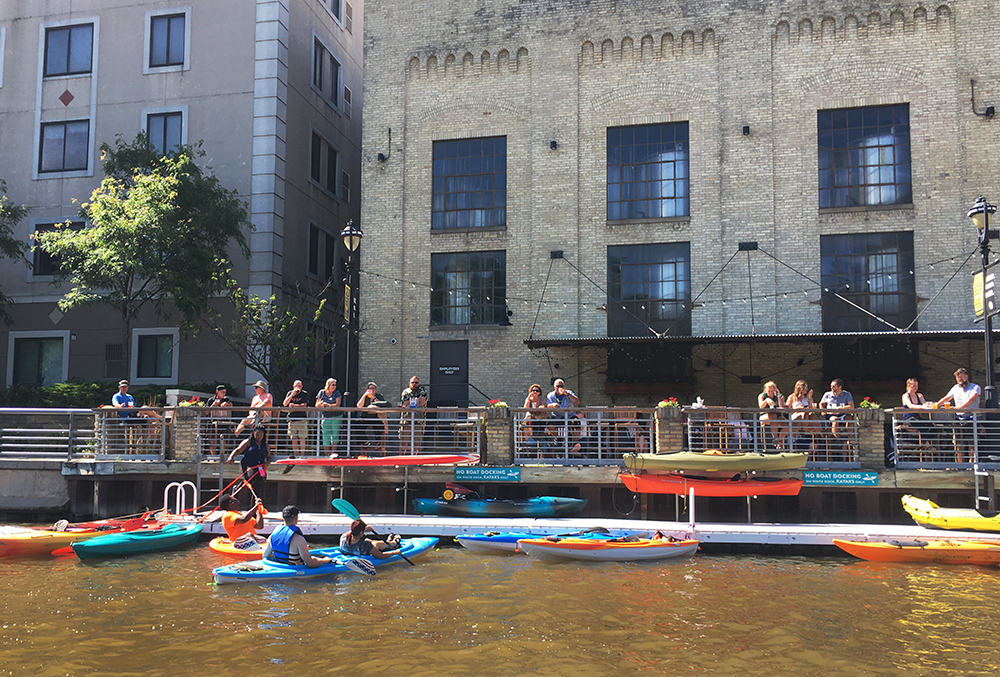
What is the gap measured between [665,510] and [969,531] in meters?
5.39

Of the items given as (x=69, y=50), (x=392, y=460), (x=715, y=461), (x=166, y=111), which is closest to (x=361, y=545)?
(x=392, y=460)

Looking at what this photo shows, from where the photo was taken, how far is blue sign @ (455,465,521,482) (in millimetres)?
18000

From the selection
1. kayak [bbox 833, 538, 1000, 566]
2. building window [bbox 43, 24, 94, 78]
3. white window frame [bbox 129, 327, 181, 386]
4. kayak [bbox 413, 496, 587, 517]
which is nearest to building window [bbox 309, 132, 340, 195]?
white window frame [bbox 129, 327, 181, 386]

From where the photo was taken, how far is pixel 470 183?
27.2 meters

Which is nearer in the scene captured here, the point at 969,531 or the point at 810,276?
the point at 969,531

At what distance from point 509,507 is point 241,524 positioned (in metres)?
5.13

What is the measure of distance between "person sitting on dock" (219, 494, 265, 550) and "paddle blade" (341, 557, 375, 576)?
2.45 metres

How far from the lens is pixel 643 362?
24578 millimetres

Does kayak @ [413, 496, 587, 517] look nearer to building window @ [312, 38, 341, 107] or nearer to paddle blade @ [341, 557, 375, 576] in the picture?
paddle blade @ [341, 557, 375, 576]

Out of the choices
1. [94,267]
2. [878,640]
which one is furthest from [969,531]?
[94,267]

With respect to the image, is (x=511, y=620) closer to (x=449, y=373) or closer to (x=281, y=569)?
(x=281, y=569)

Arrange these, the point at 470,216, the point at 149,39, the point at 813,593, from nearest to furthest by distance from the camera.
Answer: the point at 813,593 → the point at 470,216 → the point at 149,39

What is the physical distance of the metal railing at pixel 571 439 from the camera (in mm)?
18109

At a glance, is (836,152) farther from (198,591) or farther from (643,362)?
(198,591)
